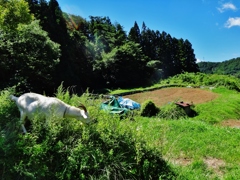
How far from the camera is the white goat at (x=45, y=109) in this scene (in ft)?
11.7

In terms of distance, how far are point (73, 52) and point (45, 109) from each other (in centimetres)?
2304

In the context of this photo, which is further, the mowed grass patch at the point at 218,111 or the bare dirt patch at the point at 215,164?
the mowed grass patch at the point at 218,111

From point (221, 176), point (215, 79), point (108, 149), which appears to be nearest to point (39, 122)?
point (108, 149)

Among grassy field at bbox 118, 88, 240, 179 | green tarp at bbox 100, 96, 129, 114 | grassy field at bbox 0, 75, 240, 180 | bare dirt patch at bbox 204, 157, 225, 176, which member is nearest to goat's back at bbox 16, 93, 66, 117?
grassy field at bbox 0, 75, 240, 180

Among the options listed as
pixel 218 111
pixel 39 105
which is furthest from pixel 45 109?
pixel 218 111

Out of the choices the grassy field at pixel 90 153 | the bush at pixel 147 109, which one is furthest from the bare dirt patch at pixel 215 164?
the bush at pixel 147 109

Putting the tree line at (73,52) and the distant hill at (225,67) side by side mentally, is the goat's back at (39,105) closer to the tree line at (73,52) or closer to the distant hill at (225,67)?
the tree line at (73,52)

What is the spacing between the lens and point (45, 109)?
358 centimetres

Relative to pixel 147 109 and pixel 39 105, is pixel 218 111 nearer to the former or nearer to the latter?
pixel 147 109

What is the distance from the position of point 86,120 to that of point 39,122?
0.69 meters

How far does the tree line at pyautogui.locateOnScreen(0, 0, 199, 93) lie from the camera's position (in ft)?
44.7

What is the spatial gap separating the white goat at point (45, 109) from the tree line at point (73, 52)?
3204 millimetres

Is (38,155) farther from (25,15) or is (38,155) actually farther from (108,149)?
(25,15)

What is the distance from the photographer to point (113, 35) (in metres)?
35.9
